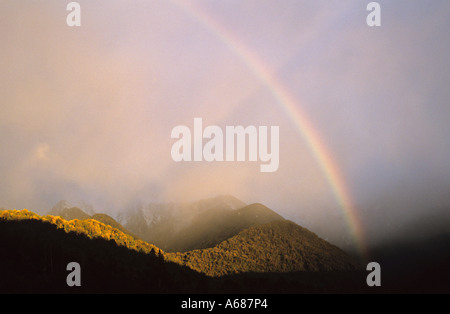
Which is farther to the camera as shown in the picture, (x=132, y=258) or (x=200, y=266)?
(x=200, y=266)

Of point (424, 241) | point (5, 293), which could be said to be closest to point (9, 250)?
point (5, 293)

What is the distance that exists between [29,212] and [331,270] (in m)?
66.4

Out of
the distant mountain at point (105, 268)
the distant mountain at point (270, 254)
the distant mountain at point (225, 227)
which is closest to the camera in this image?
the distant mountain at point (105, 268)

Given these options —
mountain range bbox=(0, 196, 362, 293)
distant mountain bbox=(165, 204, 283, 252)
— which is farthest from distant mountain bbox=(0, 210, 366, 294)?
distant mountain bbox=(165, 204, 283, 252)

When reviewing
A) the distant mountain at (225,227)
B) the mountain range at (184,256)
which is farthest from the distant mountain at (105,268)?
the distant mountain at (225,227)

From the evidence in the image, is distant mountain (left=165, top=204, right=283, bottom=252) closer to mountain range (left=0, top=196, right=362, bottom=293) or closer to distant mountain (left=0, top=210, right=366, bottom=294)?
mountain range (left=0, top=196, right=362, bottom=293)

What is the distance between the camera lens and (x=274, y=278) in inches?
2611

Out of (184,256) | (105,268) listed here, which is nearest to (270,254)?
(184,256)

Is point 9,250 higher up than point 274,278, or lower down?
higher up

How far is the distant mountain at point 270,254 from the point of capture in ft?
229

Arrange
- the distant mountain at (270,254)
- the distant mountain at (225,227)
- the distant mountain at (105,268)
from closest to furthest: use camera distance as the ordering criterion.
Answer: the distant mountain at (105,268)
the distant mountain at (270,254)
the distant mountain at (225,227)

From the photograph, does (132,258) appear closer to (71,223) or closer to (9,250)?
(71,223)

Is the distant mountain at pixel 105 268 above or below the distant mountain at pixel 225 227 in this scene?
below

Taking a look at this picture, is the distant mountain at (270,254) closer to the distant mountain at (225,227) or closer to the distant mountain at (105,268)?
the distant mountain at (105,268)
